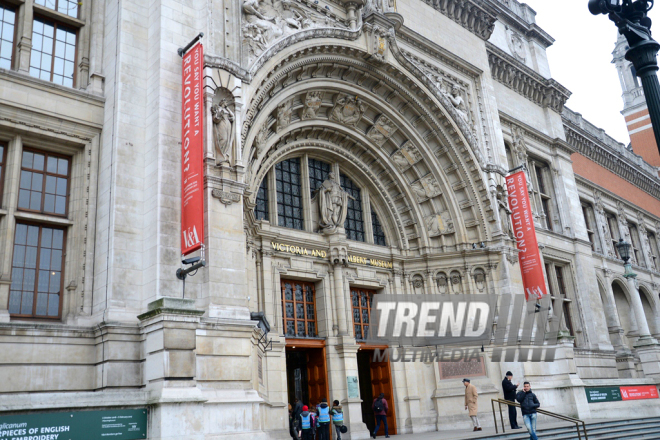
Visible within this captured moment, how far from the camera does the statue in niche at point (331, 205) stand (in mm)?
20812

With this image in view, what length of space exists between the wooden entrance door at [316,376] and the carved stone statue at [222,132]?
27.3 feet

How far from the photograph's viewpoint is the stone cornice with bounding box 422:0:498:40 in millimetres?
24547

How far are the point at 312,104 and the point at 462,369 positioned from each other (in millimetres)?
10840

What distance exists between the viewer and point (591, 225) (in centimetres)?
3306

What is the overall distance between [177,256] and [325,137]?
1062 centimetres

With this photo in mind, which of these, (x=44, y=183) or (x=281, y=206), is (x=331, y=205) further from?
(x=44, y=183)

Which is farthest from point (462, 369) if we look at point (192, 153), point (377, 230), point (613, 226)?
point (613, 226)

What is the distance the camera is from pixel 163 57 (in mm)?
14023

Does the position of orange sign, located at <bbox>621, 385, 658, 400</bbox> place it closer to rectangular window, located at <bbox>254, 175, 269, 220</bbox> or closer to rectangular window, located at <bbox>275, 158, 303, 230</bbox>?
rectangular window, located at <bbox>275, 158, 303, 230</bbox>

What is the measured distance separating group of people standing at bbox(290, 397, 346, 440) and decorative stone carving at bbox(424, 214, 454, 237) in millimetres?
8597

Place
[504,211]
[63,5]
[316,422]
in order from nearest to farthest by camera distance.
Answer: [63,5]
[316,422]
[504,211]

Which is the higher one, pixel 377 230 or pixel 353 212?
pixel 353 212

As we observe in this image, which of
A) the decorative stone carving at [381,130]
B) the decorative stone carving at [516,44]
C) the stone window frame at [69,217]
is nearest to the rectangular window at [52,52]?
the stone window frame at [69,217]

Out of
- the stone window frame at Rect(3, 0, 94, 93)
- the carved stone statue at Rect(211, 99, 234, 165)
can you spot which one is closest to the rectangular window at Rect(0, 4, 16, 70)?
the stone window frame at Rect(3, 0, 94, 93)
